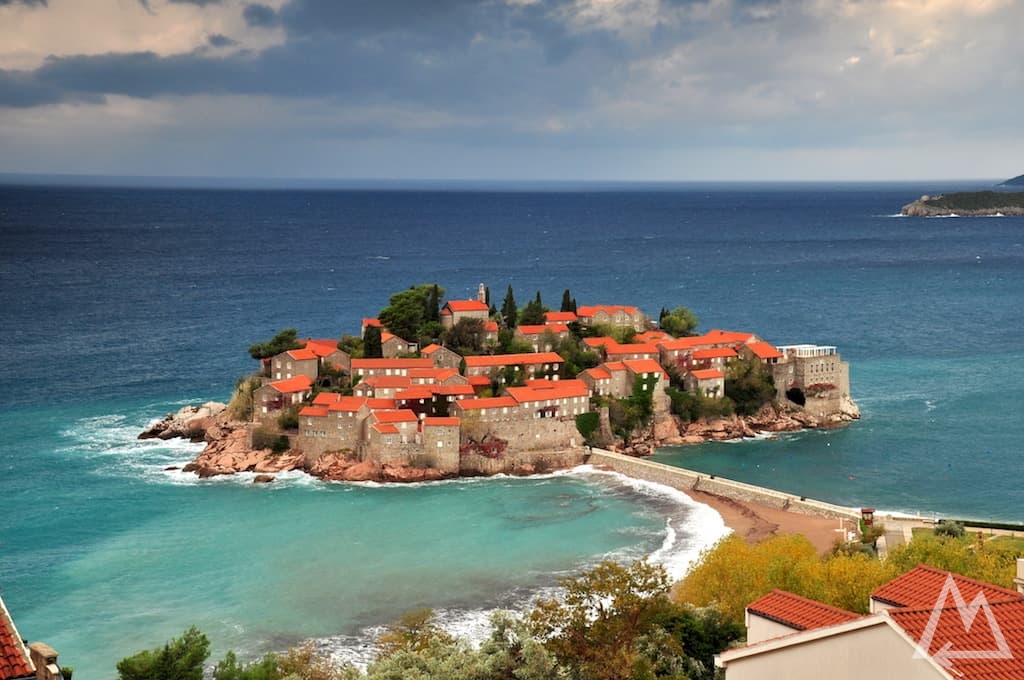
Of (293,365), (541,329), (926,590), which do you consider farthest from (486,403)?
(926,590)

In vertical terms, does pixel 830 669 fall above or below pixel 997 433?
above

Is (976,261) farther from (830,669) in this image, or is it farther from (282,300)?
(830,669)

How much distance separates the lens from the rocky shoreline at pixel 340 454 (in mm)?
64938

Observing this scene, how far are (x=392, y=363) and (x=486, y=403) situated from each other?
7.36 m

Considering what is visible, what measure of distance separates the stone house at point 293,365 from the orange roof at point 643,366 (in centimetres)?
2003

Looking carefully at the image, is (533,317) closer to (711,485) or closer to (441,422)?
(441,422)

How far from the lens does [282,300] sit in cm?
13538

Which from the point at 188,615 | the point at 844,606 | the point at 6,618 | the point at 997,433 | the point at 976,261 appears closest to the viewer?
the point at 6,618

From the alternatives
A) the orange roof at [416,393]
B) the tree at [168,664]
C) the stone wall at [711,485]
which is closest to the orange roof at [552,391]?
the stone wall at [711,485]

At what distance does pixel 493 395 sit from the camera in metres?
71.4

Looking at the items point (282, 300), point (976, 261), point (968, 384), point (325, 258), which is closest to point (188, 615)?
point (968, 384)

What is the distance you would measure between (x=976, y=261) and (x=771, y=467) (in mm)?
132720

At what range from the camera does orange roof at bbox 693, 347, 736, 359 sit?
77.4 meters

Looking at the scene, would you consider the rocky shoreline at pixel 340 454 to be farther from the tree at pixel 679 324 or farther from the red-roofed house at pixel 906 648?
the red-roofed house at pixel 906 648
